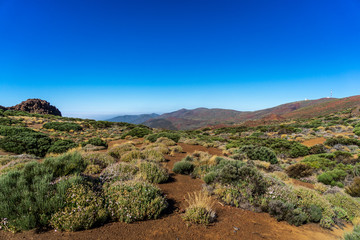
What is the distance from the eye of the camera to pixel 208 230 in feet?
11.9

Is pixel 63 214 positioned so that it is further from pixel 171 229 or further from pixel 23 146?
pixel 23 146

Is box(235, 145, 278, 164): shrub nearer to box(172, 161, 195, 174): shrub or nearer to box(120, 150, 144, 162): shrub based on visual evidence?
box(172, 161, 195, 174): shrub

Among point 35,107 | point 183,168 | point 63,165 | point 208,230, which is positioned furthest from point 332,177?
point 35,107

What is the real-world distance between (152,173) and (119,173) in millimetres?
1208

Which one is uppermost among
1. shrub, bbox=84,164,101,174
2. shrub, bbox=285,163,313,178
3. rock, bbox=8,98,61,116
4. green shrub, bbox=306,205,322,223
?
rock, bbox=8,98,61,116

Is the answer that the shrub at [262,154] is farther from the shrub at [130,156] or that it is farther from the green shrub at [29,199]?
the green shrub at [29,199]

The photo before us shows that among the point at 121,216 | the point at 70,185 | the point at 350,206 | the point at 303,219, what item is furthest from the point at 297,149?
the point at 70,185

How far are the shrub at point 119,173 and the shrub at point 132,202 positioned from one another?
0.71 metres

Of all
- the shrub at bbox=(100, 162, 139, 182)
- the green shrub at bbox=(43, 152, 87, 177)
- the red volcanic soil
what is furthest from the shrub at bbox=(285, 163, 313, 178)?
the green shrub at bbox=(43, 152, 87, 177)

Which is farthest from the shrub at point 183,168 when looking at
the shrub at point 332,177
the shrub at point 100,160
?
the shrub at point 332,177

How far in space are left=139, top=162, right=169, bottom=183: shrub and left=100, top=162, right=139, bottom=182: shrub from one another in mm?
310

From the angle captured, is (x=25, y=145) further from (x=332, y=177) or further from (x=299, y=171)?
(x=332, y=177)

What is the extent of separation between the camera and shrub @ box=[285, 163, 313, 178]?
9469 millimetres

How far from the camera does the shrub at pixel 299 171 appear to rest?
947 cm
